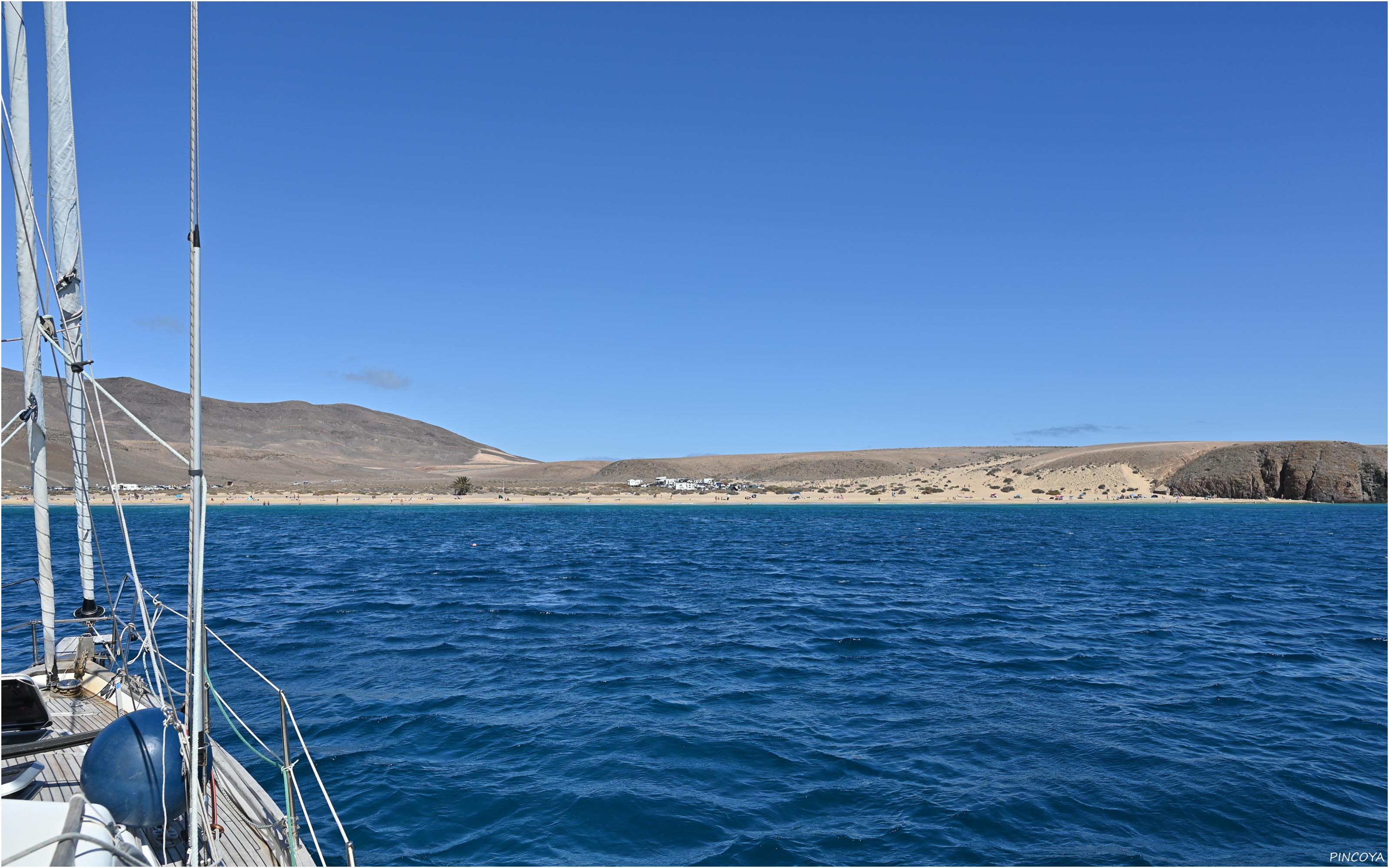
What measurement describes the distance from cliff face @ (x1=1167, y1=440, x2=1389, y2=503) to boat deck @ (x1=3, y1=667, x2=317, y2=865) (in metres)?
161

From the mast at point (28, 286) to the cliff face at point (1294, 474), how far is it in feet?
530

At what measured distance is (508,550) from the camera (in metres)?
56.5

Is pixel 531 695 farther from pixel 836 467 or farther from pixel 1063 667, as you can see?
pixel 836 467

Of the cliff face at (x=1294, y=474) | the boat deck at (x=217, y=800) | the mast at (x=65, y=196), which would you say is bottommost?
the boat deck at (x=217, y=800)

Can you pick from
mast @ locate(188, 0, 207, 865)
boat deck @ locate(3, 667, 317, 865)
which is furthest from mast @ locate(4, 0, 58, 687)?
mast @ locate(188, 0, 207, 865)

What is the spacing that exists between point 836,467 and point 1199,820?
188 metres

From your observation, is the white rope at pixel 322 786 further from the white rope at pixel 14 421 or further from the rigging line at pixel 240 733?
the white rope at pixel 14 421

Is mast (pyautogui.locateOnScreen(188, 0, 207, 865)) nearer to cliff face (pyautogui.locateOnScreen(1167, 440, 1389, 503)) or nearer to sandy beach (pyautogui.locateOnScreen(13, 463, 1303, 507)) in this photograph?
sandy beach (pyautogui.locateOnScreen(13, 463, 1303, 507))

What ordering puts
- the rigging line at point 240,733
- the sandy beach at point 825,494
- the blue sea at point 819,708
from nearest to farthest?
the rigging line at point 240,733 → the blue sea at point 819,708 → the sandy beach at point 825,494

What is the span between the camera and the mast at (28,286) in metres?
12.4

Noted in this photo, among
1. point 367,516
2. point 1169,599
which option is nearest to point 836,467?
point 367,516

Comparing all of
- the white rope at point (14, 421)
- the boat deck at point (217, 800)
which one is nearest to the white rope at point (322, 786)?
the boat deck at point (217, 800)

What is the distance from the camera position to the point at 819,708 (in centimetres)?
1755

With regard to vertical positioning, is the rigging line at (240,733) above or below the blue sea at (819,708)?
above
